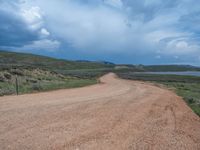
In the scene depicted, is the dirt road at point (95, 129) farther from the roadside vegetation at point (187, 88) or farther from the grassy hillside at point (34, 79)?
the grassy hillside at point (34, 79)

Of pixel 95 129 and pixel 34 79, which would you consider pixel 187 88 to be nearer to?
pixel 34 79

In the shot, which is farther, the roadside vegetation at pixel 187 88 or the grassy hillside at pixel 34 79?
the grassy hillside at pixel 34 79

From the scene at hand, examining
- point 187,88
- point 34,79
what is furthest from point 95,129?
point 187,88

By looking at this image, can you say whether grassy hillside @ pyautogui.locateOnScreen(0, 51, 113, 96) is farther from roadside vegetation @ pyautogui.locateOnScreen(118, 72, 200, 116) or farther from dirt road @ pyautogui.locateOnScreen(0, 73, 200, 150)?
roadside vegetation @ pyautogui.locateOnScreen(118, 72, 200, 116)

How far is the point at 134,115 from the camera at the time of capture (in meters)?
13.5

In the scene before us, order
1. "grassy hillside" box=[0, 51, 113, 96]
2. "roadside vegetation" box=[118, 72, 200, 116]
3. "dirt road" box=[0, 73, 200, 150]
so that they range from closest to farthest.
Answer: "dirt road" box=[0, 73, 200, 150]
"roadside vegetation" box=[118, 72, 200, 116]
"grassy hillside" box=[0, 51, 113, 96]

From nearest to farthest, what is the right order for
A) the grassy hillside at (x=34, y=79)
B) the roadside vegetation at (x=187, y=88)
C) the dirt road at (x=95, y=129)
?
the dirt road at (x=95, y=129) → the roadside vegetation at (x=187, y=88) → the grassy hillside at (x=34, y=79)

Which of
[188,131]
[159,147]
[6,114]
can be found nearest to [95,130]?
[159,147]

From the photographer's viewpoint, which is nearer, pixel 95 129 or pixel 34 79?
pixel 95 129

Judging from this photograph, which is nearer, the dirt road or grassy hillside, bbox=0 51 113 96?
the dirt road

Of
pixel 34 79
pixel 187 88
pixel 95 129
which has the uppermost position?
pixel 95 129

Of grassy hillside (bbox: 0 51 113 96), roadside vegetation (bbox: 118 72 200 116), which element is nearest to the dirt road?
roadside vegetation (bbox: 118 72 200 116)

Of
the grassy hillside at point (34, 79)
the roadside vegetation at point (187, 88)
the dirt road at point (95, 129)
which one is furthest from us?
the grassy hillside at point (34, 79)

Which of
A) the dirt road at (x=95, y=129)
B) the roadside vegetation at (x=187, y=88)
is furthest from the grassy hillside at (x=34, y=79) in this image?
the roadside vegetation at (x=187, y=88)
